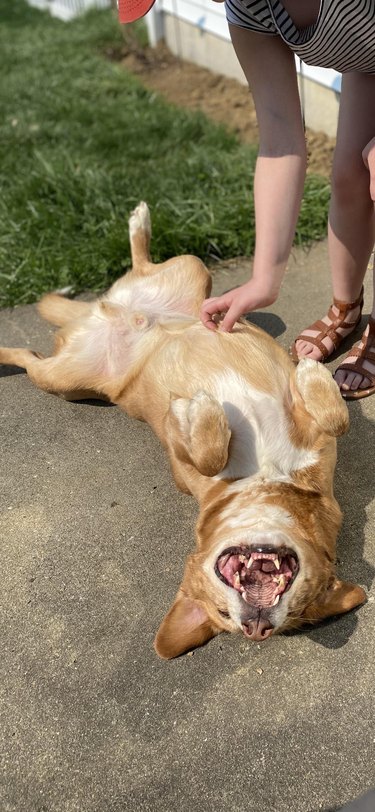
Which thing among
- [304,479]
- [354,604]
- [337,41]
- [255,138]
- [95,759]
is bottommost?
[95,759]

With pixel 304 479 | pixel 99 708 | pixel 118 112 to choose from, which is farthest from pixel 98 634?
pixel 118 112

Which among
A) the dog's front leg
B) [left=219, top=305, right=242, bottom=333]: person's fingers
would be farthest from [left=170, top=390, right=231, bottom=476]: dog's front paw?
[left=219, top=305, right=242, bottom=333]: person's fingers

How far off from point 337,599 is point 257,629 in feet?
1.12

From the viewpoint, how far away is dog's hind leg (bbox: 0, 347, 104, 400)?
3.29m

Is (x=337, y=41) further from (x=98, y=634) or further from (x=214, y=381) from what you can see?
(x=98, y=634)

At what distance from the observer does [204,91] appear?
6.50 meters

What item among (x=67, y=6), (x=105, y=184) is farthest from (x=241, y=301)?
(x=67, y=6)

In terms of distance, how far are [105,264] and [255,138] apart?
226cm

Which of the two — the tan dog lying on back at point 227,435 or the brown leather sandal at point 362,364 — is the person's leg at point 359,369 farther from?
the tan dog lying on back at point 227,435

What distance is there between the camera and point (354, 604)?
2.27m

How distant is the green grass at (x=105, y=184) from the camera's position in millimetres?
4211

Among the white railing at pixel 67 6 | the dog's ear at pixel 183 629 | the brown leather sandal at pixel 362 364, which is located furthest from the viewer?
the white railing at pixel 67 6

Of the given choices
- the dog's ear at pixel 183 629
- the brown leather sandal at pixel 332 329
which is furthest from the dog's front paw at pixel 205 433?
the brown leather sandal at pixel 332 329

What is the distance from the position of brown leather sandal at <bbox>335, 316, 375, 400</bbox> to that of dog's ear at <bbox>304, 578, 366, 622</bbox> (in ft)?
3.65
